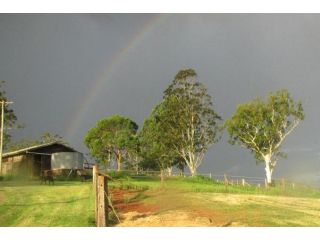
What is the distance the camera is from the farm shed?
53.3m

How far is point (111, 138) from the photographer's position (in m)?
82.0

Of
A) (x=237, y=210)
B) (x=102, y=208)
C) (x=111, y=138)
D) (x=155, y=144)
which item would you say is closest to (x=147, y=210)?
(x=237, y=210)

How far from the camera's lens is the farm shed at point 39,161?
175ft

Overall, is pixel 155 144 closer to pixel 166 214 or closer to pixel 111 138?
pixel 111 138

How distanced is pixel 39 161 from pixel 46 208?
103 ft

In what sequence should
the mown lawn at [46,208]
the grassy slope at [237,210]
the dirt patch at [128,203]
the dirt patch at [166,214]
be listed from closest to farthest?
the dirt patch at [166,214]
the mown lawn at [46,208]
the grassy slope at [237,210]
the dirt patch at [128,203]

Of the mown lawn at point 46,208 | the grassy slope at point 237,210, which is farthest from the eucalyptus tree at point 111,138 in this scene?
the mown lawn at point 46,208

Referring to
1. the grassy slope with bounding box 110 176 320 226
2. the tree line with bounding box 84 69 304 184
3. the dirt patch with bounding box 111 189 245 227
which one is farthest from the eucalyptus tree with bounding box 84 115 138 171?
the dirt patch with bounding box 111 189 245 227

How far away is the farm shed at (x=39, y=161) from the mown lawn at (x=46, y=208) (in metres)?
20.9

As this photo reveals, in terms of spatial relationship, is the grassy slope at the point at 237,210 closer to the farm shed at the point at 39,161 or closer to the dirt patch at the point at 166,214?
the dirt patch at the point at 166,214

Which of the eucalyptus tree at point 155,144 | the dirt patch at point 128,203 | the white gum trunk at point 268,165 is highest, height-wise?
the eucalyptus tree at point 155,144

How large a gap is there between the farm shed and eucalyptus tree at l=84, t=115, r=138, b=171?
25.4m

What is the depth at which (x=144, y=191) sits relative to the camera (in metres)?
35.2
